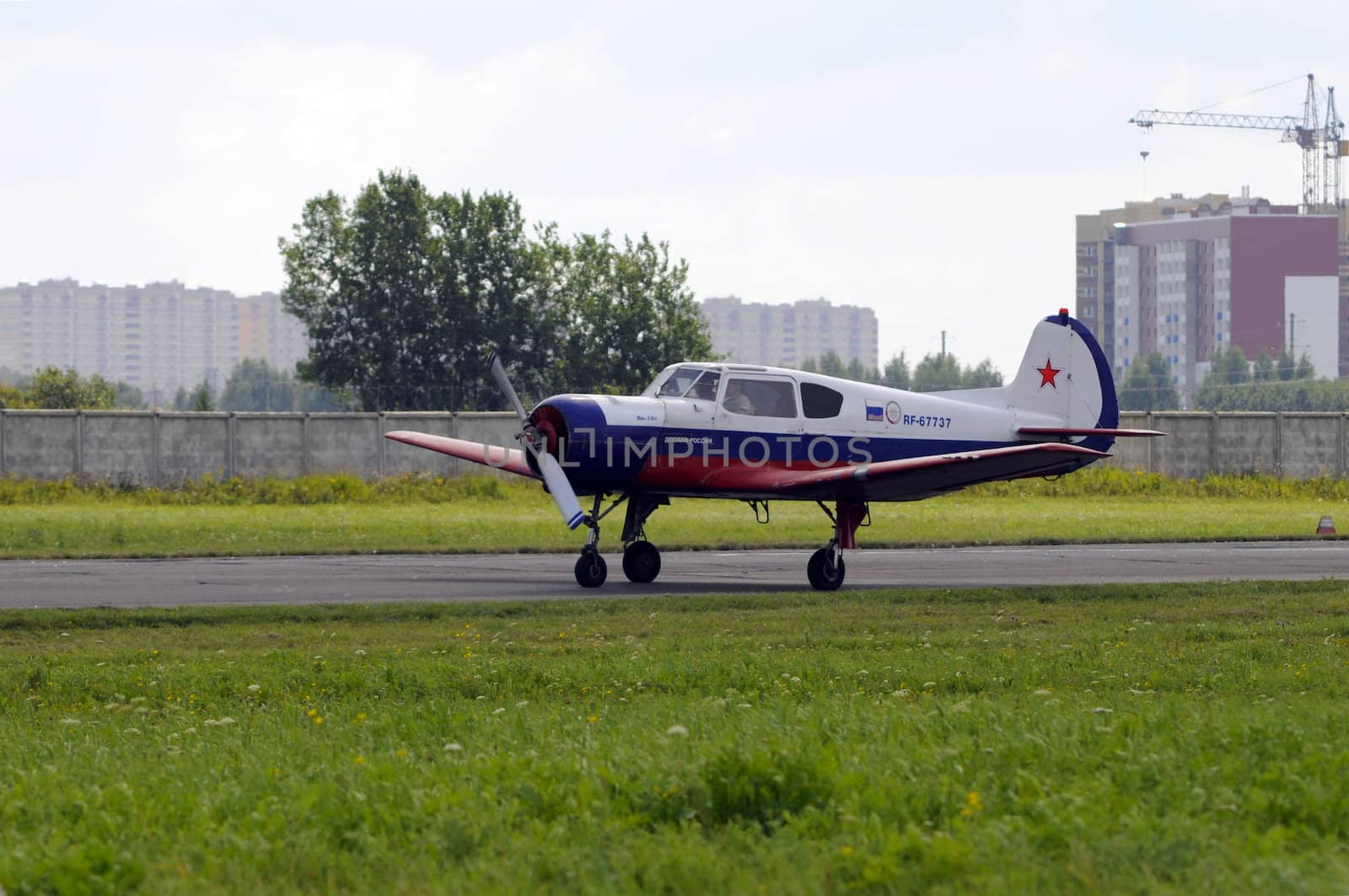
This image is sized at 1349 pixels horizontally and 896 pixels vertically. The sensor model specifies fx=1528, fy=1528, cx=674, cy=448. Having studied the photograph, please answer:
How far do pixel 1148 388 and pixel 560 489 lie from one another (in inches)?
6559

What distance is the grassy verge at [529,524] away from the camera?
83.5 ft

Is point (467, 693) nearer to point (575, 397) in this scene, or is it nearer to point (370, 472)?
point (575, 397)

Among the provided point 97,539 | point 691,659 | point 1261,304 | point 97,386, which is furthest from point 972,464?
point 1261,304

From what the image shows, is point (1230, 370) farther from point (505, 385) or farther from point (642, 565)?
point (642, 565)

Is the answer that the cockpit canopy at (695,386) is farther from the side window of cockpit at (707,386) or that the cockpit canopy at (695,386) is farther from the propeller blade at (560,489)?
the propeller blade at (560,489)

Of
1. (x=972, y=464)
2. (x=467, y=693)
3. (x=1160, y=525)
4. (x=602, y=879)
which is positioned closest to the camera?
(x=602, y=879)

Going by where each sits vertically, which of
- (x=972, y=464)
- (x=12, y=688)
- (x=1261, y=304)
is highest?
(x=1261, y=304)

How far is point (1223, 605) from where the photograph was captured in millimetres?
15250

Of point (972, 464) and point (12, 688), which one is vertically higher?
point (972, 464)

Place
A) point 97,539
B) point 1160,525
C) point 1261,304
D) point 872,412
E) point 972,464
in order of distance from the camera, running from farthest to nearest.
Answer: point 1261,304 → point 1160,525 → point 97,539 → point 872,412 → point 972,464

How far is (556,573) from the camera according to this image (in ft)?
67.4

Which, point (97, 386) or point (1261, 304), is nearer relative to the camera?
point (97, 386)

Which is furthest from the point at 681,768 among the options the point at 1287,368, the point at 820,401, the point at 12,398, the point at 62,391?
the point at 1287,368

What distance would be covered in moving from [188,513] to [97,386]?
48.2 meters
